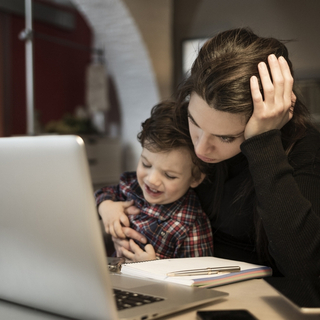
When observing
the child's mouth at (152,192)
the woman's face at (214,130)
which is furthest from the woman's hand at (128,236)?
the woman's face at (214,130)

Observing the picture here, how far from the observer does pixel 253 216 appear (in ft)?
3.81

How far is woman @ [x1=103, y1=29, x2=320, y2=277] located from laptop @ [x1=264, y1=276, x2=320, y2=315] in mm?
133

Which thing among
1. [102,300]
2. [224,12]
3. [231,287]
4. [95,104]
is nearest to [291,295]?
[231,287]

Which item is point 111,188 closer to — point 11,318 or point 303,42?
point 11,318

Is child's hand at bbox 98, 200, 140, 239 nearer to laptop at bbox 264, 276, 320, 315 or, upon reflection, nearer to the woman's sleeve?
the woman's sleeve

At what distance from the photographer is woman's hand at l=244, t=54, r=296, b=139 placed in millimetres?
956

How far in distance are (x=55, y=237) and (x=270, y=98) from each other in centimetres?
58

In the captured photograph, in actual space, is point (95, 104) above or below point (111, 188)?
above

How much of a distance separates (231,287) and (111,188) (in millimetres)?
762

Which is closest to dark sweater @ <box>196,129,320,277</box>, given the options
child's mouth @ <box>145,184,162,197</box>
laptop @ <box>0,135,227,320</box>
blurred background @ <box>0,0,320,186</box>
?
laptop @ <box>0,135,227,320</box>

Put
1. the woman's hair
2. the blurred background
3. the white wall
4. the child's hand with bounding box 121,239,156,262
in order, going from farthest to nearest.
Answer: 1. the white wall
2. the blurred background
3. the child's hand with bounding box 121,239,156,262
4. the woman's hair

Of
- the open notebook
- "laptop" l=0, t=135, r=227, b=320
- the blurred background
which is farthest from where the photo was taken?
the blurred background

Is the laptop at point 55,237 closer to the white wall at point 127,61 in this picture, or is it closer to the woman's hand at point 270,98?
the woman's hand at point 270,98

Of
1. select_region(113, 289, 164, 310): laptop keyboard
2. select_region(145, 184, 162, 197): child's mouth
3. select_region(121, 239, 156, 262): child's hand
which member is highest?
select_region(145, 184, 162, 197): child's mouth
